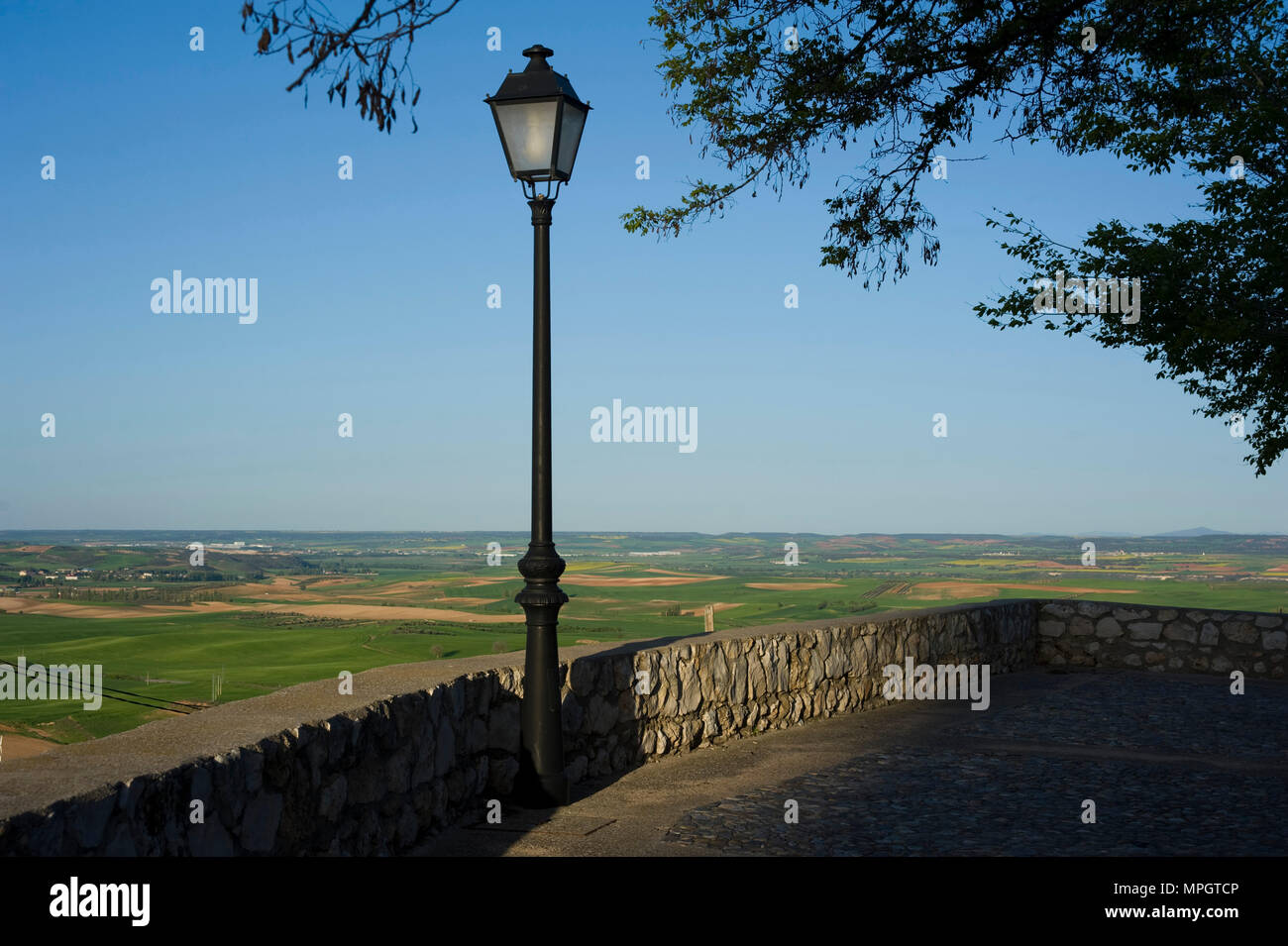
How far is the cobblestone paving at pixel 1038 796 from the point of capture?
6.14 m

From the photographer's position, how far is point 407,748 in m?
5.73

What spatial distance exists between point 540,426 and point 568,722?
215 centimetres

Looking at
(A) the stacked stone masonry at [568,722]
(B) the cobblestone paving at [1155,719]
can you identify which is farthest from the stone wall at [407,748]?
(B) the cobblestone paving at [1155,719]

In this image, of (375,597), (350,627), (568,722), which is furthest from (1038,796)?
(375,597)

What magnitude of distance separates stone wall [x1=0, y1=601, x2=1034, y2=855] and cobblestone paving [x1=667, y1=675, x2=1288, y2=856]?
1.22 metres

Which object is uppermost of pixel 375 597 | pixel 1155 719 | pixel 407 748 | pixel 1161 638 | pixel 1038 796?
pixel 407 748

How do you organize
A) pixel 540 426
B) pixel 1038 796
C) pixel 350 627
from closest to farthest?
pixel 540 426, pixel 1038 796, pixel 350 627

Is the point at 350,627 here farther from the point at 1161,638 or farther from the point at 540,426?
the point at 540,426

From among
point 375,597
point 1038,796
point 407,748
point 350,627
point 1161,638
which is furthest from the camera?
point 375,597

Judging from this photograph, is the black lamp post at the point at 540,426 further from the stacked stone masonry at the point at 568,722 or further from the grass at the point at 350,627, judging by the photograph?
the grass at the point at 350,627

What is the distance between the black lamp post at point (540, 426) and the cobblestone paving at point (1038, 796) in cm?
103

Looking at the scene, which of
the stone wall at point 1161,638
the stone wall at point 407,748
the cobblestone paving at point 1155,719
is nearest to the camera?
the stone wall at point 407,748

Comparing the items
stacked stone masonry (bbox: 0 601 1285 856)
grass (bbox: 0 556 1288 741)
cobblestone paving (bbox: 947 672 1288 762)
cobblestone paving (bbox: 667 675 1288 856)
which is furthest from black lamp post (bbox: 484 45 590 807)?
grass (bbox: 0 556 1288 741)
